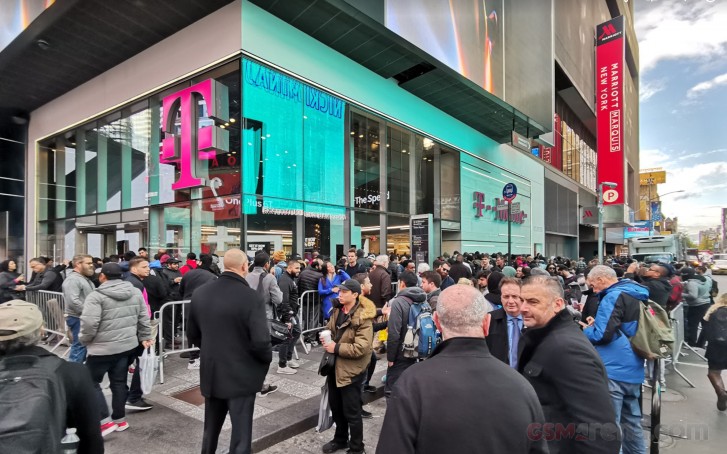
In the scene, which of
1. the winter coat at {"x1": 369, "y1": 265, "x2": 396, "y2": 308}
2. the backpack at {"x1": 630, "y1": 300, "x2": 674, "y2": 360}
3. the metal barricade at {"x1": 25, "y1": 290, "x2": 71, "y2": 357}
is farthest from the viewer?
the metal barricade at {"x1": 25, "y1": 290, "x2": 71, "y2": 357}

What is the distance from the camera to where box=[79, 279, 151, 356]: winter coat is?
407 cm

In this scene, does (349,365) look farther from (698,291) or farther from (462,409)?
(698,291)

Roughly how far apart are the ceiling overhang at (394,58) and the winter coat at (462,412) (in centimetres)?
1230

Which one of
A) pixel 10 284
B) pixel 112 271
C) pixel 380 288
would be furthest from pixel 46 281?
pixel 380 288

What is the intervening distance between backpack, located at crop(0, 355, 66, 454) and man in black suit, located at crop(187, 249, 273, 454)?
153 cm

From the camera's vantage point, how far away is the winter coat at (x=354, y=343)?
12.7ft

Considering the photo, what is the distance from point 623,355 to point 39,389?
4541mm

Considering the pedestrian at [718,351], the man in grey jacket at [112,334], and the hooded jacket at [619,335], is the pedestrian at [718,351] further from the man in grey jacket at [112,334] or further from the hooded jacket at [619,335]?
the man in grey jacket at [112,334]

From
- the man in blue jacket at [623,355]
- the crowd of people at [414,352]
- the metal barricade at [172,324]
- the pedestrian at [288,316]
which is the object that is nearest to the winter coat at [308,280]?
the crowd of people at [414,352]

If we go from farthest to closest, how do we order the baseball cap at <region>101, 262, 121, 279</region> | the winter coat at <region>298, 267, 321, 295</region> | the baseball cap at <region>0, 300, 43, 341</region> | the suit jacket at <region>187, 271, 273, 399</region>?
the winter coat at <region>298, 267, 321, 295</region>
the baseball cap at <region>101, 262, 121, 279</region>
the suit jacket at <region>187, 271, 273, 399</region>
the baseball cap at <region>0, 300, 43, 341</region>

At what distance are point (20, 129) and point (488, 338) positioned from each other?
25910 mm

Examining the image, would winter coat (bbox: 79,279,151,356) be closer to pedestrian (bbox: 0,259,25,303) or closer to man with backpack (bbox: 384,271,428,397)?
man with backpack (bbox: 384,271,428,397)

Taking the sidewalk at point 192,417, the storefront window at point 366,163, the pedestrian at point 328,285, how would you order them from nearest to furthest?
the sidewalk at point 192,417 → the pedestrian at point 328,285 → the storefront window at point 366,163

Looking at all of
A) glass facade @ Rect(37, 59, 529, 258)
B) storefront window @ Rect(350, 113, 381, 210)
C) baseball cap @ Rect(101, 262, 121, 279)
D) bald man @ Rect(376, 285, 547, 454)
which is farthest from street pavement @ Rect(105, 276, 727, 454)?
storefront window @ Rect(350, 113, 381, 210)
